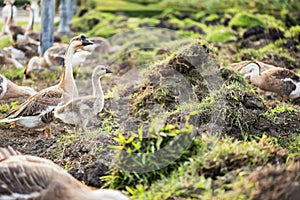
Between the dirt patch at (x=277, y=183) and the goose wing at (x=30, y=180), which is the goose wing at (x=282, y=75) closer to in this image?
the dirt patch at (x=277, y=183)

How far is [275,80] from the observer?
10.6 metres

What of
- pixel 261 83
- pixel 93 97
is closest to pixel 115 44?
pixel 261 83

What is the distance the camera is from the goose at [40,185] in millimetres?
5086

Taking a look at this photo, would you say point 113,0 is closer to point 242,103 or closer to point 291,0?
point 291,0

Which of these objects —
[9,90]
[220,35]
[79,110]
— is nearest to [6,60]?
[9,90]

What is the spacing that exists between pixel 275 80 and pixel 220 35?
8.44 m

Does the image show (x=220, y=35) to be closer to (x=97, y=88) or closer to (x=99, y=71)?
(x=99, y=71)

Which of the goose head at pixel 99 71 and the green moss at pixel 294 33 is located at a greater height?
the goose head at pixel 99 71

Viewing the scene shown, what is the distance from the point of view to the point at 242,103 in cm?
844

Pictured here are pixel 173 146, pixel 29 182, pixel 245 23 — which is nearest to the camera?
pixel 29 182

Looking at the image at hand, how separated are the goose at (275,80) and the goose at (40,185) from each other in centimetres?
609

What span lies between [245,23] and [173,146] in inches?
643

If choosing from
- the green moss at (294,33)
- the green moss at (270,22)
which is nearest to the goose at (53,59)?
the green moss at (294,33)

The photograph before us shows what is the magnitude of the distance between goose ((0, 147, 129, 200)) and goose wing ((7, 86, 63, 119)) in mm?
3372
